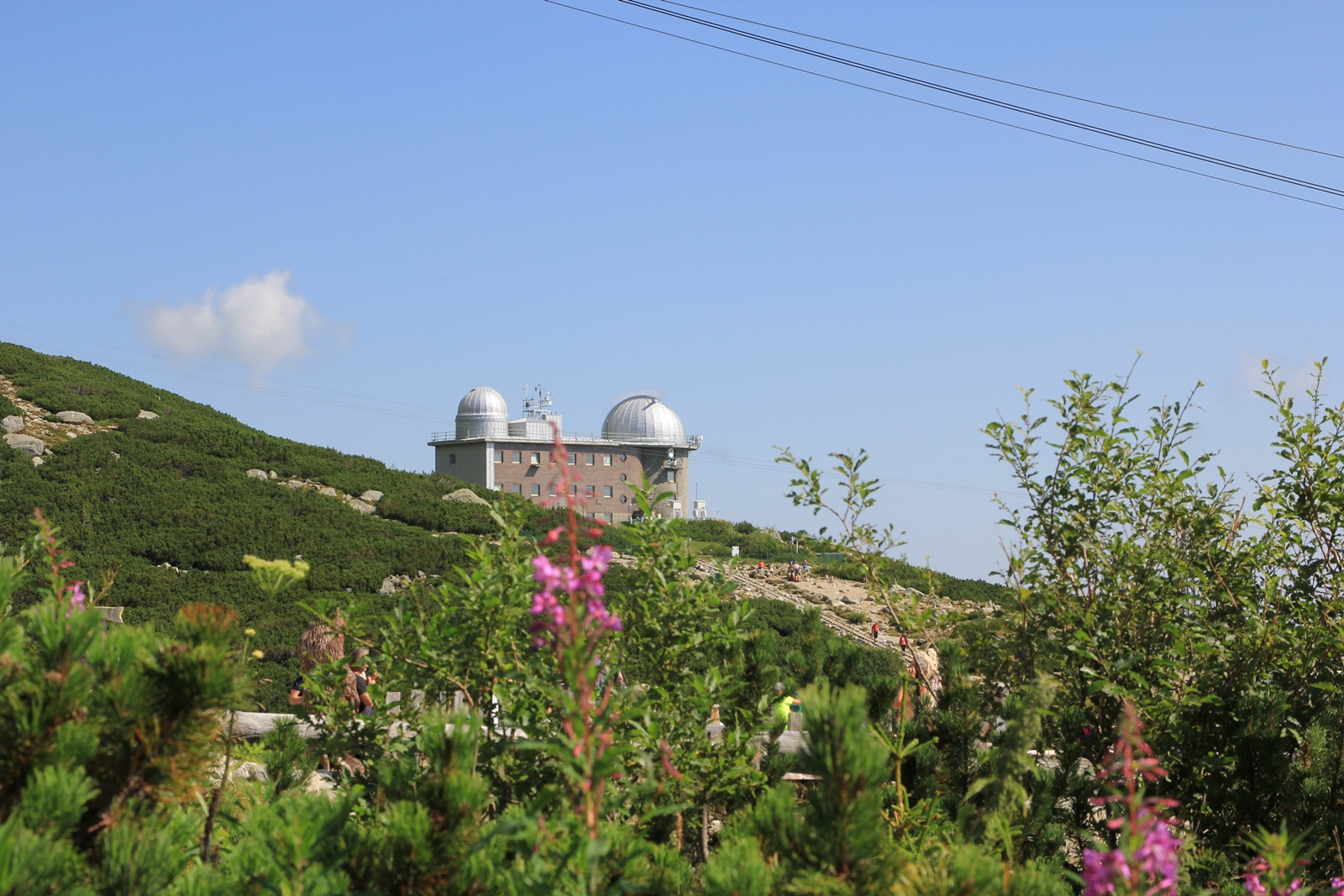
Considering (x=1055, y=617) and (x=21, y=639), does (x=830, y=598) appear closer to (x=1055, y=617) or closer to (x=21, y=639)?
(x=1055, y=617)

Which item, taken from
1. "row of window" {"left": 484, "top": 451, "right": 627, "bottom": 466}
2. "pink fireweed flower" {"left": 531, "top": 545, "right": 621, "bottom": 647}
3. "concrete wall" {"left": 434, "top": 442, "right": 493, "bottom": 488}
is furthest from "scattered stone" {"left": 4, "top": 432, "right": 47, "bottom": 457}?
"row of window" {"left": 484, "top": 451, "right": 627, "bottom": 466}

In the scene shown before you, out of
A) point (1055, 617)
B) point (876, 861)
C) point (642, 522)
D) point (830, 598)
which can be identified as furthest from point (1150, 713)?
point (830, 598)

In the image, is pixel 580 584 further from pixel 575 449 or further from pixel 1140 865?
pixel 575 449

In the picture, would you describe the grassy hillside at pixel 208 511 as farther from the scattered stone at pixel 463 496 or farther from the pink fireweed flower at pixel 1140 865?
the pink fireweed flower at pixel 1140 865

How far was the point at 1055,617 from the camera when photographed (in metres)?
4.30

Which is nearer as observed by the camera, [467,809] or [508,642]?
[467,809]

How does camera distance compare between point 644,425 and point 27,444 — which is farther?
point 644,425

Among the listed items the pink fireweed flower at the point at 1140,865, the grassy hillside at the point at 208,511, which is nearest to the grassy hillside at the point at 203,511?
the grassy hillside at the point at 208,511

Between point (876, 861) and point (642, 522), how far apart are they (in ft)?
6.69

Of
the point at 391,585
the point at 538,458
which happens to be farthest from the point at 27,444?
the point at 538,458

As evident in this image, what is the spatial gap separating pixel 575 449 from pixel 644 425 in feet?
14.9

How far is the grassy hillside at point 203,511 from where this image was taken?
19.1 meters

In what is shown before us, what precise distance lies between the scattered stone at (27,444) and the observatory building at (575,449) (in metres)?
34.2

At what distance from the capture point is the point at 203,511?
23734 millimetres
